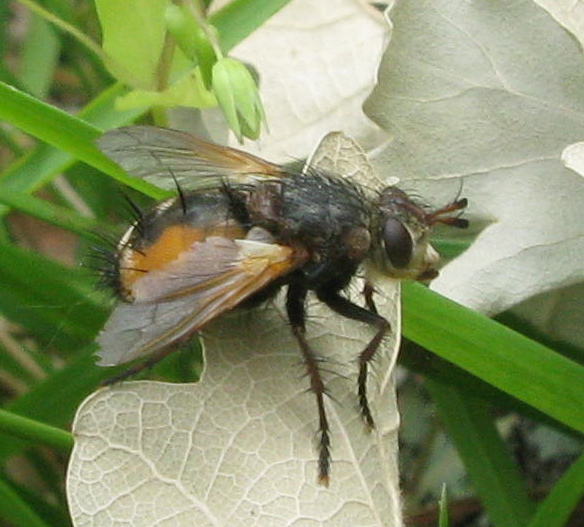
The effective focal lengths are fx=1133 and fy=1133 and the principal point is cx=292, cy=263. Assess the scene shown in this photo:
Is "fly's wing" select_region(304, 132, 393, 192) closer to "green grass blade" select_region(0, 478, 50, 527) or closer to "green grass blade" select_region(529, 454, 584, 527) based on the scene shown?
"green grass blade" select_region(529, 454, 584, 527)

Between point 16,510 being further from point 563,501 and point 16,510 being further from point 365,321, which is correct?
point 563,501

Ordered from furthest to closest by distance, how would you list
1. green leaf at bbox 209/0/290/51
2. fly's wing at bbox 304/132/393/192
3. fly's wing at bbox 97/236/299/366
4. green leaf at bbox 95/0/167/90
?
green leaf at bbox 209/0/290/51
green leaf at bbox 95/0/167/90
fly's wing at bbox 304/132/393/192
fly's wing at bbox 97/236/299/366

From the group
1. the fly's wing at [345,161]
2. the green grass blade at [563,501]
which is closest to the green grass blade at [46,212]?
the fly's wing at [345,161]

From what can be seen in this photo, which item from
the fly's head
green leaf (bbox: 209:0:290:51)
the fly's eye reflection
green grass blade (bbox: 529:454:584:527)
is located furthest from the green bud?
green grass blade (bbox: 529:454:584:527)

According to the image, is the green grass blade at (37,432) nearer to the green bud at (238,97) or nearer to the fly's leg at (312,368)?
the fly's leg at (312,368)

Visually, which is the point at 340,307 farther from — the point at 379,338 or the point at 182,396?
the point at 182,396

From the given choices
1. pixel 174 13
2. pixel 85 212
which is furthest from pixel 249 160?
pixel 85 212

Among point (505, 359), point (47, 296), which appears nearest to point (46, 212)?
point (47, 296)
